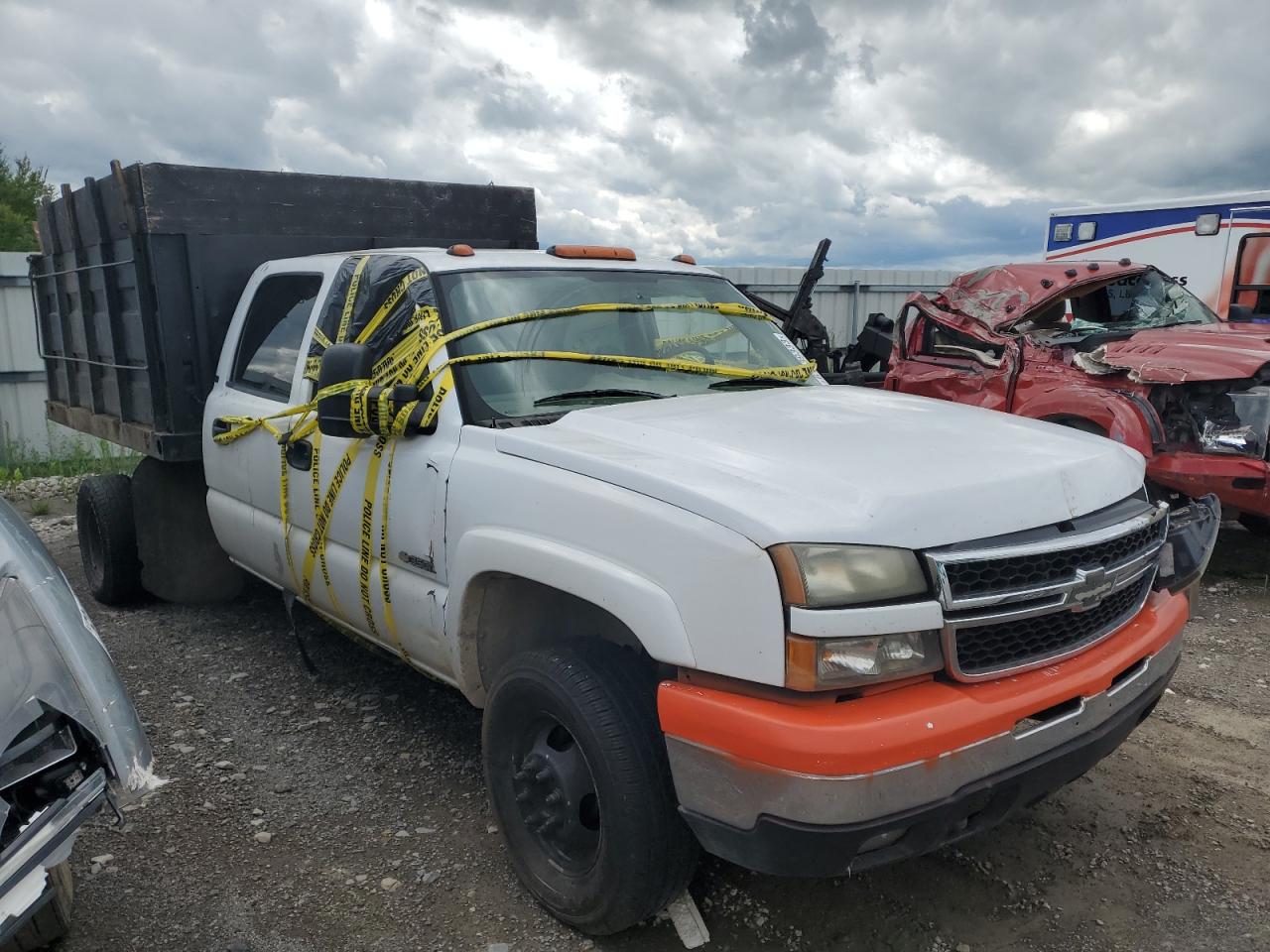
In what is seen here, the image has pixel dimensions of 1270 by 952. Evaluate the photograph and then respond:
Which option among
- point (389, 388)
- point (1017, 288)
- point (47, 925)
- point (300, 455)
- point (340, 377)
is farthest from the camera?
point (1017, 288)

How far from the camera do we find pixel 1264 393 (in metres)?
5.43

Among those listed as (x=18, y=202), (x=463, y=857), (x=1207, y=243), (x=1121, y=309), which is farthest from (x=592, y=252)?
(x=18, y=202)

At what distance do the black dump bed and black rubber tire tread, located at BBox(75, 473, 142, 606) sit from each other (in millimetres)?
326

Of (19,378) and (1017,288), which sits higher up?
(1017,288)

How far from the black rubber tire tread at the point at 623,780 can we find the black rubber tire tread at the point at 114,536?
3878 mm

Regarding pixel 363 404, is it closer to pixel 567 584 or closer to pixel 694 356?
pixel 567 584

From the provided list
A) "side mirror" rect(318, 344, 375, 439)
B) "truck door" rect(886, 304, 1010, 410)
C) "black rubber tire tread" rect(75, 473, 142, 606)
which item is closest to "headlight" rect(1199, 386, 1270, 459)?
"truck door" rect(886, 304, 1010, 410)

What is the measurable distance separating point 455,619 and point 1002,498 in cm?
162

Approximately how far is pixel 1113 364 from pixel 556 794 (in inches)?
186

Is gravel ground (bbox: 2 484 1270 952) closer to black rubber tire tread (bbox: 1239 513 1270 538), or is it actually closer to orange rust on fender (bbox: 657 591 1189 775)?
orange rust on fender (bbox: 657 591 1189 775)

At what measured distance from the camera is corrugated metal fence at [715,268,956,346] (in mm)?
14062

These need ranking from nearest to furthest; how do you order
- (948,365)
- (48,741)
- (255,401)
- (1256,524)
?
(48,741)
(255,401)
(1256,524)
(948,365)

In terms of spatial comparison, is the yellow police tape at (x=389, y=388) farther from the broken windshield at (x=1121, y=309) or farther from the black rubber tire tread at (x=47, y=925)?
the broken windshield at (x=1121, y=309)

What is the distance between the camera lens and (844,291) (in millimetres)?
15156
